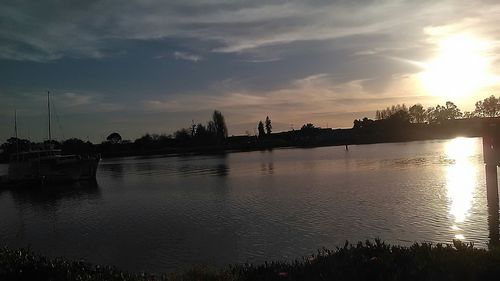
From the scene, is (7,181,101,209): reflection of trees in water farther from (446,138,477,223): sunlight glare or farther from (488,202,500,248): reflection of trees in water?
(488,202,500,248): reflection of trees in water

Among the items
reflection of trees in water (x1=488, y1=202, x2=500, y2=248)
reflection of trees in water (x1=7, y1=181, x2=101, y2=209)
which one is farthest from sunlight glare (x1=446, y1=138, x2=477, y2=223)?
reflection of trees in water (x1=7, y1=181, x2=101, y2=209)

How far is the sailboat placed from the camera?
74.8 meters

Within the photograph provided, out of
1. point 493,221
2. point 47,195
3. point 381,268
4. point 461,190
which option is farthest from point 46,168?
point 381,268

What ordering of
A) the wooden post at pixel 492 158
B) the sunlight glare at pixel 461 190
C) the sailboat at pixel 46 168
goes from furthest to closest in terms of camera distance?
the sailboat at pixel 46 168 < the sunlight glare at pixel 461 190 < the wooden post at pixel 492 158

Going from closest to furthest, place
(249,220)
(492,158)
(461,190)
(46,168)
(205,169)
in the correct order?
(492,158) → (249,220) → (461,190) → (46,168) → (205,169)

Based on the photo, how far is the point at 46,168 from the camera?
248ft

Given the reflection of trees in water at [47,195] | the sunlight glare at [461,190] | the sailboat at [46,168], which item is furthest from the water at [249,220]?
the sailboat at [46,168]

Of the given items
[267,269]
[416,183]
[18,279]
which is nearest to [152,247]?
[18,279]

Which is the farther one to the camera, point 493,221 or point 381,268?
point 493,221

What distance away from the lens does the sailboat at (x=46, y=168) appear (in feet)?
245

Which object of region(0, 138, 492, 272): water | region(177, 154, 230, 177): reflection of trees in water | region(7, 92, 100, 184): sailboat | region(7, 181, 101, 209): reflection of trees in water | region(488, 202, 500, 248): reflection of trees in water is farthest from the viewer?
region(177, 154, 230, 177): reflection of trees in water

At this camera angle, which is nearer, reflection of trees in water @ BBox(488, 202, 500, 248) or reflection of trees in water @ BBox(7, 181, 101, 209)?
reflection of trees in water @ BBox(488, 202, 500, 248)

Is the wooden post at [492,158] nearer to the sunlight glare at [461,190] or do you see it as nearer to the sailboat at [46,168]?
the sunlight glare at [461,190]

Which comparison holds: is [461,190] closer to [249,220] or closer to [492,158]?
[249,220]
